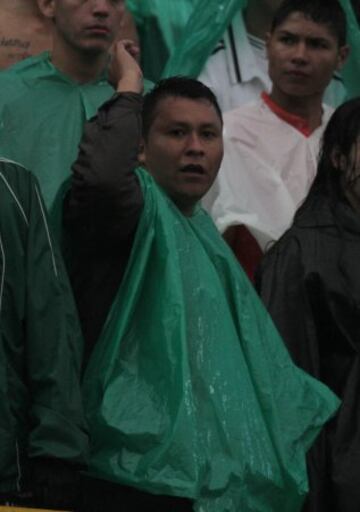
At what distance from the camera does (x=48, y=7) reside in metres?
6.84

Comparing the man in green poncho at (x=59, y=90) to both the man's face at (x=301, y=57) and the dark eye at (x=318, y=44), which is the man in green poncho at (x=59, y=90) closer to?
the man's face at (x=301, y=57)

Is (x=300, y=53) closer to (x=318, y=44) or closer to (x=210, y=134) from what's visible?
(x=318, y=44)

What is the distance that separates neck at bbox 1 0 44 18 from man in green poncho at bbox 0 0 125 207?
0.69 m

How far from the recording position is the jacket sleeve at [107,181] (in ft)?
17.8

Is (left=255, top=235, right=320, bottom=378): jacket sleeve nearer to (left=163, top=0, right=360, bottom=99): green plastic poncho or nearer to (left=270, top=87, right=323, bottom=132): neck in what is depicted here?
(left=270, top=87, right=323, bottom=132): neck

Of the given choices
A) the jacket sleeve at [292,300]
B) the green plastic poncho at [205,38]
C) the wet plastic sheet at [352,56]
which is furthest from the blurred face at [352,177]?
the wet plastic sheet at [352,56]

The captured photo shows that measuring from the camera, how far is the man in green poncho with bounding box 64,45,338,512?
5.28 meters

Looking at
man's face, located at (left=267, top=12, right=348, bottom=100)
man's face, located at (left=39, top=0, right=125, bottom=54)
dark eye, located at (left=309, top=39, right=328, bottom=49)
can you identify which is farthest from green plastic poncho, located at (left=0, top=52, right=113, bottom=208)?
dark eye, located at (left=309, top=39, right=328, bottom=49)

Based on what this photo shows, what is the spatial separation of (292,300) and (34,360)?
1.21m

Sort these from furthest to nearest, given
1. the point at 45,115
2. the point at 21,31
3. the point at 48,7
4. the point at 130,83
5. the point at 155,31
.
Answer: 1. the point at 155,31
2. the point at 21,31
3. the point at 48,7
4. the point at 45,115
5. the point at 130,83

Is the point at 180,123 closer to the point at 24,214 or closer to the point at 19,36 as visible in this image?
the point at 24,214

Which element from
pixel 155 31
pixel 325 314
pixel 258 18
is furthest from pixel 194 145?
pixel 258 18

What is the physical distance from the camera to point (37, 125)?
6363 millimetres

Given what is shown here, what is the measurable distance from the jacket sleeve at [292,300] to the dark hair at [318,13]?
1666 millimetres
